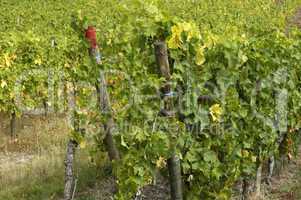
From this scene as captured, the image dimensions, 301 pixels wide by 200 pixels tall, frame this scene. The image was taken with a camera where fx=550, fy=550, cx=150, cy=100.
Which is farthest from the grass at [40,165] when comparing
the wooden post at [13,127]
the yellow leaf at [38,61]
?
the yellow leaf at [38,61]

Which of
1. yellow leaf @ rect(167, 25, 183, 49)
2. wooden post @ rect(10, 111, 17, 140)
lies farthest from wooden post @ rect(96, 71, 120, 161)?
wooden post @ rect(10, 111, 17, 140)

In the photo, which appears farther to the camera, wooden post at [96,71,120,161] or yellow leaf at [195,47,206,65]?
wooden post at [96,71,120,161]

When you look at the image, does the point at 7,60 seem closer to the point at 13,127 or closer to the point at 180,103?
the point at 13,127

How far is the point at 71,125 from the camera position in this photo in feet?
16.5

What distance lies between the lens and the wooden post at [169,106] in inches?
173

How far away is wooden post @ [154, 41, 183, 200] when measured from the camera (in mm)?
4395

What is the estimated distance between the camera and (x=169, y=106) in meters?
4.56

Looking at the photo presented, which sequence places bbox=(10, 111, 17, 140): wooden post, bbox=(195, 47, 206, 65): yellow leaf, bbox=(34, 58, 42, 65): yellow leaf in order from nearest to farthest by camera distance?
bbox=(195, 47, 206, 65): yellow leaf → bbox=(10, 111, 17, 140): wooden post → bbox=(34, 58, 42, 65): yellow leaf

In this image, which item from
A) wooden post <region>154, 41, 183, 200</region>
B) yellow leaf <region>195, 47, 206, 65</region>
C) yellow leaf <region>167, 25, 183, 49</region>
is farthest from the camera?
yellow leaf <region>195, 47, 206, 65</region>

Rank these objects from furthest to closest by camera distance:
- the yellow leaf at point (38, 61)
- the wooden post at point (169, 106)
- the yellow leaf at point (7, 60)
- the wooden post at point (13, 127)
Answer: the yellow leaf at point (38, 61), the wooden post at point (13, 127), the yellow leaf at point (7, 60), the wooden post at point (169, 106)

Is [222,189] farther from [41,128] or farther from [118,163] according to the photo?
[41,128]

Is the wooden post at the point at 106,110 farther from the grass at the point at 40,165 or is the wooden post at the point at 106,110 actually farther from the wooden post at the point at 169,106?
the grass at the point at 40,165

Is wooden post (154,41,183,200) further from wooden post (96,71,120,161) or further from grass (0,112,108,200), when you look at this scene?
grass (0,112,108,200)

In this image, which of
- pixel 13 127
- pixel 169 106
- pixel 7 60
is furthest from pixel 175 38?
pixel 13 127
